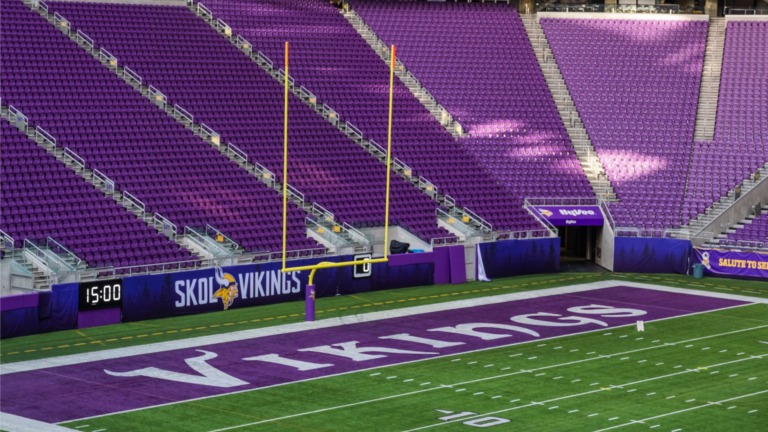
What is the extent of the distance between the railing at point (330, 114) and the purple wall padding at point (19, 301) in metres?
15.1

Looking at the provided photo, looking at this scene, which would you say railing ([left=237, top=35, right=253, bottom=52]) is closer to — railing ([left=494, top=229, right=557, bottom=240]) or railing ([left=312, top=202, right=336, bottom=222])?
railing ([left=312, top=202, right=336, bottom=222])

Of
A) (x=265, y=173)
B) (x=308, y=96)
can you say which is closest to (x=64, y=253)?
(x=265, y=173)

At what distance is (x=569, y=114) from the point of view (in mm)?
46906

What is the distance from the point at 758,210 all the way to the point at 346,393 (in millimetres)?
22312

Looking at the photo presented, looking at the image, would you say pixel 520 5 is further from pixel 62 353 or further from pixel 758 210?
pixel 62 353

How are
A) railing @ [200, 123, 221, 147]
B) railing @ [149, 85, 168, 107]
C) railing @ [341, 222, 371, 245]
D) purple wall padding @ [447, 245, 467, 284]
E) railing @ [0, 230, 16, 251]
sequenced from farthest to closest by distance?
railing @ [149, 85, 168, 107]
railing @ [200, 123, 221, 147]
purple wall padding @ [447, 245, 467, 284]
railing @ [341, 222, 371, 245]
railing @ [0, 230, 16, 251]

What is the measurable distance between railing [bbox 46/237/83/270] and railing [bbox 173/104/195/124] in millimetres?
8364

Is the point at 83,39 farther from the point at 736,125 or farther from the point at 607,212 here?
the point at 736,125

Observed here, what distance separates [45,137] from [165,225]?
4231mm

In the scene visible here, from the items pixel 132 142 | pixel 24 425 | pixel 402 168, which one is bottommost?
pixel 24 425

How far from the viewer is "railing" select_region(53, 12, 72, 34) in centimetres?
4072

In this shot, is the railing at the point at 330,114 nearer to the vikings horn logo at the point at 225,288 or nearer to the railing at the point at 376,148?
the railing at the point at 376,148

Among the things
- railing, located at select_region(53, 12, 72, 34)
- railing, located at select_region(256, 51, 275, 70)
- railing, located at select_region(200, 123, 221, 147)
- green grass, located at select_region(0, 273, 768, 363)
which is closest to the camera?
green grass, located at select_region(0, 273, 768, 363)

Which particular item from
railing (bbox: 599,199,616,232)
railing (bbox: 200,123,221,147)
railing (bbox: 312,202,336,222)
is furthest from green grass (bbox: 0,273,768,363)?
railing (bbox: 200,123,221,147)
